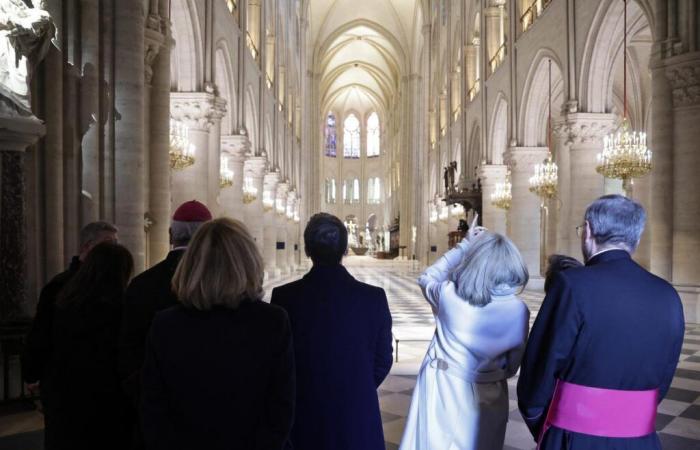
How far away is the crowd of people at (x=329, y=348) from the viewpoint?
1.87m

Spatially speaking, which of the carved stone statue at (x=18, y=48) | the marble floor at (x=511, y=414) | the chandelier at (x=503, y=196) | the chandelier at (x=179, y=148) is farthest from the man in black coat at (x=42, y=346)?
the chandelier at (x=503, y=196)

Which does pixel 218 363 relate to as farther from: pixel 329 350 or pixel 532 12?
pixel 532 12

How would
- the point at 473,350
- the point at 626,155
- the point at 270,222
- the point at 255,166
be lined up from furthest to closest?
the point at 270,222 → the point at 255,166 → the point at 626,155 → the point at 473,350

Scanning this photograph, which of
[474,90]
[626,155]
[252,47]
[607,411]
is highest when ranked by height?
[252,47]

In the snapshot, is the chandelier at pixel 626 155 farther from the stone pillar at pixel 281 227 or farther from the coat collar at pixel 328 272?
the stone pillar at pixel 281 227

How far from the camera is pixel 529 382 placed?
82.6 inches

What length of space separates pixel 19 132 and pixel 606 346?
4.71 meters

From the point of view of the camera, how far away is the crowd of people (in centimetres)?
187

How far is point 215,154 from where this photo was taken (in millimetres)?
13258

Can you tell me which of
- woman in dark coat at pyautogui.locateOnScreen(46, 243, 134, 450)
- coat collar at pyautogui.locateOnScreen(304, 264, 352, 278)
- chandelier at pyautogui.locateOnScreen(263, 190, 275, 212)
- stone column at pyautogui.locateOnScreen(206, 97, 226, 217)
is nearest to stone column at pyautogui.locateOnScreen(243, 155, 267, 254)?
chandelier at pyautogui.locateOnScreen(263, 190, 275, 212)

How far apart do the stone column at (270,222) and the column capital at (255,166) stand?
2367 mm

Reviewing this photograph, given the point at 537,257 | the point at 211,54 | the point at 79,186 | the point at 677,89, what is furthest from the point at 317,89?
the point at 79,186

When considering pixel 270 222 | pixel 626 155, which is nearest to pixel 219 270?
pixel 626 155

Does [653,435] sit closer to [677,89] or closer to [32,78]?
[32,78]
